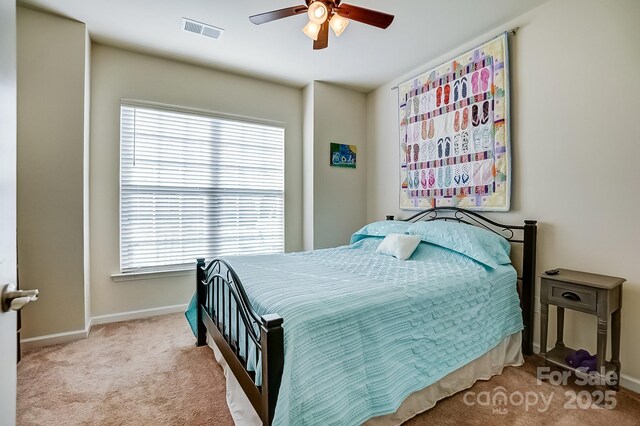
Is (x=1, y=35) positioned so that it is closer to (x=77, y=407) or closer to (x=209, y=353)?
(x=77, y=407)

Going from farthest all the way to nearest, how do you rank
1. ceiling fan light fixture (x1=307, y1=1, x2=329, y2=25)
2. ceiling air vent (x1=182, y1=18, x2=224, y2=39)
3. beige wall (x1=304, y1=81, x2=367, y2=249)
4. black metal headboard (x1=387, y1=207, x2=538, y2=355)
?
beige wall (x1=304, y1=81, x2=367, y2=249), ceiling air vent (x1=182, y1=18, x2=224, y2=39), black metal headboard (x1=387, y1=207, x2=538, y2=355), ceiling fan light fixture (x1=307, y1=1, x2=329, y2=25)

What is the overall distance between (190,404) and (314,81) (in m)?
3.56

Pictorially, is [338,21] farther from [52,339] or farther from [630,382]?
[52,339]

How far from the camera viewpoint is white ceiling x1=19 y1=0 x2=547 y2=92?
2.42 metres

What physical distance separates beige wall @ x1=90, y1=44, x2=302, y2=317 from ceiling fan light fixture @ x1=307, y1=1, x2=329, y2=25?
1.95 meters

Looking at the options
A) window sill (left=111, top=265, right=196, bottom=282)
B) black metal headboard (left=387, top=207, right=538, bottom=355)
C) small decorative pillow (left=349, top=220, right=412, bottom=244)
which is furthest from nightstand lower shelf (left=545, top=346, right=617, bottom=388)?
window sill (left=111, top=265, right=196, bottom=282)

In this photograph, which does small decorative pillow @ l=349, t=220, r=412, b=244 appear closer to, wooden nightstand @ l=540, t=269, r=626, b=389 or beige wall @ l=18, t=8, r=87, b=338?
wooden nightstand @ l=540, t=269, r=626, b=389

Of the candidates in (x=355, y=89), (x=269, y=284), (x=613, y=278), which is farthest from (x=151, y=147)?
(x=613, y=278)

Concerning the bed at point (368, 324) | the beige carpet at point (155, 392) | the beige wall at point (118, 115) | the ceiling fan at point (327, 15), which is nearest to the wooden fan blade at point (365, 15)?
the ceiling fan at point (327, 15)

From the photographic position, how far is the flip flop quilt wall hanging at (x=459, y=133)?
2.64 meters

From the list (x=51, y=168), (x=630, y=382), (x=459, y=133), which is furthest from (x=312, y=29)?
(x=630, y=382)

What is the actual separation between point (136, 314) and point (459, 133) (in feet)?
12.3

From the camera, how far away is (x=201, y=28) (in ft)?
8.92

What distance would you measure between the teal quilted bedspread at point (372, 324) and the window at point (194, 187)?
4.31ft
